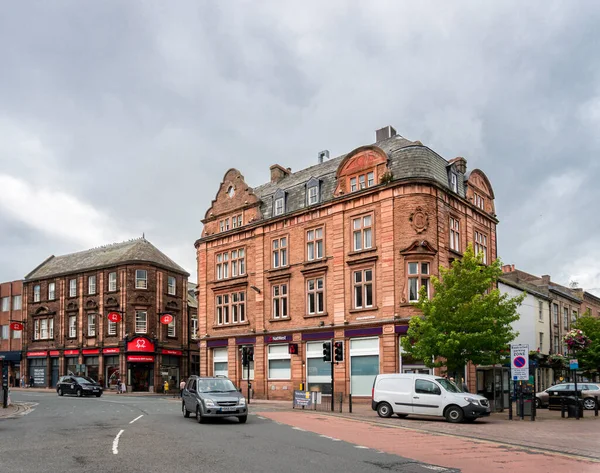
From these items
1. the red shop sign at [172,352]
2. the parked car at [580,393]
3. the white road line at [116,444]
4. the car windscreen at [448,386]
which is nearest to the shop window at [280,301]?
the parked car at [580,393]

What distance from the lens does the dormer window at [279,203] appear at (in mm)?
43438

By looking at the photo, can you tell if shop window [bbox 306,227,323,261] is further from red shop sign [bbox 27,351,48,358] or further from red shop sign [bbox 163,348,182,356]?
red shop sign [bbox 27,351,48,358]

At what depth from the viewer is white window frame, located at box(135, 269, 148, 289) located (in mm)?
59688

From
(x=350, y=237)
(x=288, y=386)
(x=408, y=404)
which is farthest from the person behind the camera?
(x=288, y=386)

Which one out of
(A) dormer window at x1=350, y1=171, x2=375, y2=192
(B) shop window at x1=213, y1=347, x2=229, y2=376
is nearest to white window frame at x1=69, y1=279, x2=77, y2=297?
(B) shop window at x1=213, y1=347, x2=229, y2=376

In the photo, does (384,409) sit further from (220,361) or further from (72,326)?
(72,326)

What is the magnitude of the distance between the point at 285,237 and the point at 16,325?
114 ft

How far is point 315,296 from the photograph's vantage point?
39781mm

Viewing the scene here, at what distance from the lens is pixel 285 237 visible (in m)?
42.2

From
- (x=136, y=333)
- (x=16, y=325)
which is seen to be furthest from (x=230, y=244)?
(x=16, y=325)

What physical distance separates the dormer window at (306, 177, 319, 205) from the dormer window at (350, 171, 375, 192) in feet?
10.1

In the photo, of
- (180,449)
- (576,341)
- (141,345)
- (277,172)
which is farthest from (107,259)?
(180,449)

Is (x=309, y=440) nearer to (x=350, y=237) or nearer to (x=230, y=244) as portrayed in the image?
(x=350, y=237)

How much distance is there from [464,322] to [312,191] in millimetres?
16329
